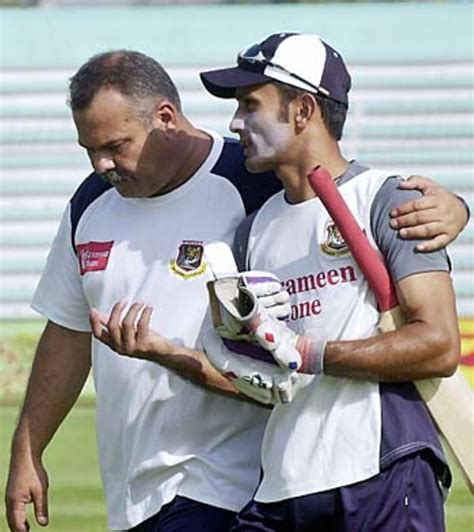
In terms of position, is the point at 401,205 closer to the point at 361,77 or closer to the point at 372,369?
the point at 372,369

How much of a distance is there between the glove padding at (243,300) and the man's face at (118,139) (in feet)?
2.23

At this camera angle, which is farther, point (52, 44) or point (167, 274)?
point (52, 44)

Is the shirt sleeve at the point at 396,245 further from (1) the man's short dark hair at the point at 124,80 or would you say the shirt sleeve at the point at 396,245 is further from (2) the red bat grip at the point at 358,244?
(1) the man's short dark hair at the point at 124,80

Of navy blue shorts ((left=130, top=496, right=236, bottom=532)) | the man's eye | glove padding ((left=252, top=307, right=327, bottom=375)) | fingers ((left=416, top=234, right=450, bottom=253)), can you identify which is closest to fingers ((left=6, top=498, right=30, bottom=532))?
navy blue shorts ((left=130, top=496, right=236, bottom=532))

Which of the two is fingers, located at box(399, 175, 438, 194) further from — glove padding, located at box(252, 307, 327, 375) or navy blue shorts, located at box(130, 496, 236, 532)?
navy blue shorts, located at box(130, 496, 236, 532)

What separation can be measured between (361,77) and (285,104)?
11.1 metres

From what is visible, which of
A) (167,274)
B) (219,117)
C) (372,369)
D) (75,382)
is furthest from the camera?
(219,117)

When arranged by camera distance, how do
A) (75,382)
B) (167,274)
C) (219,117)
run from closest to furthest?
(167,274) < (75,382) < (219,117)

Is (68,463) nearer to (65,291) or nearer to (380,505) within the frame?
(65,291)

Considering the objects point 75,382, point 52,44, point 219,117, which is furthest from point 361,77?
point 75,382

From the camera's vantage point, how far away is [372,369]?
14.8 feet

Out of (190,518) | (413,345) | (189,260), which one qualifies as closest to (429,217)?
(413,345)

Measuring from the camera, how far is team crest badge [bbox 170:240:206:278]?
5160mm

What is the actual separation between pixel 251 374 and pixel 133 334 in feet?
1.07
